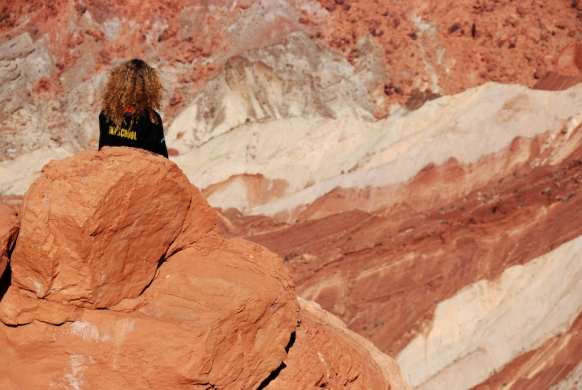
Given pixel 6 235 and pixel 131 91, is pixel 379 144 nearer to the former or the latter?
pixel 131 91

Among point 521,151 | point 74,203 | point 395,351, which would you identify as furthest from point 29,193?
point 521,151

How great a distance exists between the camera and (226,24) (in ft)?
95.8

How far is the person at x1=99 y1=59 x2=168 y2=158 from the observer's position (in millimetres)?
6520

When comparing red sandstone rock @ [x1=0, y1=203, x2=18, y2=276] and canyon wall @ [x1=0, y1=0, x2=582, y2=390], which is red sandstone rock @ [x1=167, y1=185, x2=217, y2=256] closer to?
canyon wall @ [x1=0, y1=0, x2=582, y2=390]

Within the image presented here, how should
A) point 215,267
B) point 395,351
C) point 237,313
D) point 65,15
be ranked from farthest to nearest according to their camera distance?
1. point 65,15
2. point 395,351
3. point 215,267
4. point 237,313

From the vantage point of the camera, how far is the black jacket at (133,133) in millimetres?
6754

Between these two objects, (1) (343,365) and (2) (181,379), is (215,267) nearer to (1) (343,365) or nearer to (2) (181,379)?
(2) (181,379)

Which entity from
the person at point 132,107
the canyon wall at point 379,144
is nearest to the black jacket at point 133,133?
the person at point 132,107

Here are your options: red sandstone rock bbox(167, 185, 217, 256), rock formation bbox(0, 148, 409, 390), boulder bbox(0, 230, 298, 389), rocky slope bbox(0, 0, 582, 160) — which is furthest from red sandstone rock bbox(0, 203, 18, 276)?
rocky slope bbox(0, 0, 582, 160)

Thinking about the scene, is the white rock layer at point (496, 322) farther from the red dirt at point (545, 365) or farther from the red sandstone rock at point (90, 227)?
the red sandstone rock at point (90, 227)

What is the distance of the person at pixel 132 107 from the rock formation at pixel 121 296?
360 millimetres

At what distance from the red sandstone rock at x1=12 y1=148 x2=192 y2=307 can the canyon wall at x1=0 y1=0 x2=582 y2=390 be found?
0.30 metres

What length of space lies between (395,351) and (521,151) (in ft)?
23.9

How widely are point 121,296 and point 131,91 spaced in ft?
5.48
